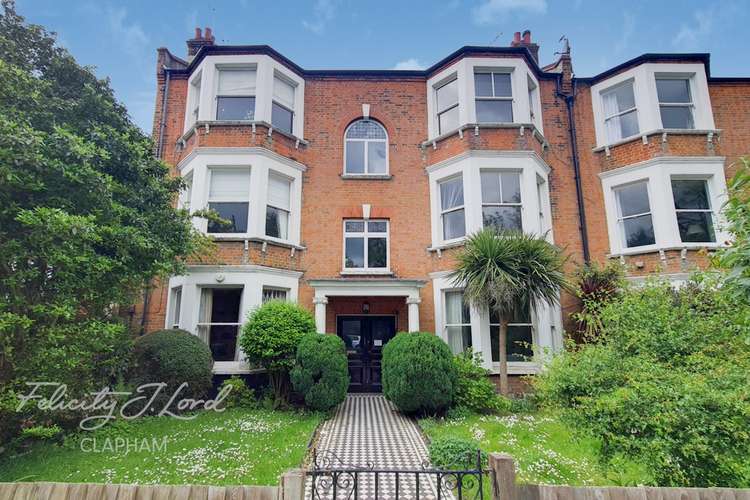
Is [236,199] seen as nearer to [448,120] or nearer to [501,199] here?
[448,120]

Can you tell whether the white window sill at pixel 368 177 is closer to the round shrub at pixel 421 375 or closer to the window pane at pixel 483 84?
the window pane at pixel 483 84

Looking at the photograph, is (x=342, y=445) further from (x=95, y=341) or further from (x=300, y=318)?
(x=95, y=341)

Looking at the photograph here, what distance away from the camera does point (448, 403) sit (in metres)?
7.73

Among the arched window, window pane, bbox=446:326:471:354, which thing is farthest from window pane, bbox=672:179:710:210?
the arched window

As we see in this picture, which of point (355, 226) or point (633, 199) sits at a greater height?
point (633, 199)

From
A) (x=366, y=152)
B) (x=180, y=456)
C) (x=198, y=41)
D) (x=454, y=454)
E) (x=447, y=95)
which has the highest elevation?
(x=198, y=41)

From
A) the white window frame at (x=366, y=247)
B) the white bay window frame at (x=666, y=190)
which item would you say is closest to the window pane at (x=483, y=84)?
the white bay window frame at (x=666, y=190)

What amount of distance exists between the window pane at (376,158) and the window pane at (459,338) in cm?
523

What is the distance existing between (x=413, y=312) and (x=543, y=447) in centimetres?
449

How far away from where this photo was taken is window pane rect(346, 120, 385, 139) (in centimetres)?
1201

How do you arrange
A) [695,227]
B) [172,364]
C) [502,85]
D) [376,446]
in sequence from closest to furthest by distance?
1. [376,446]
2. [172,364]
3. [695,227]
4. [502,85]

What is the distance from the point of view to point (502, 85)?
11.3 metres

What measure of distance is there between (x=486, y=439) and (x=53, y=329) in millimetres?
6797

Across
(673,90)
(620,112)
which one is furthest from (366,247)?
(673,90)
